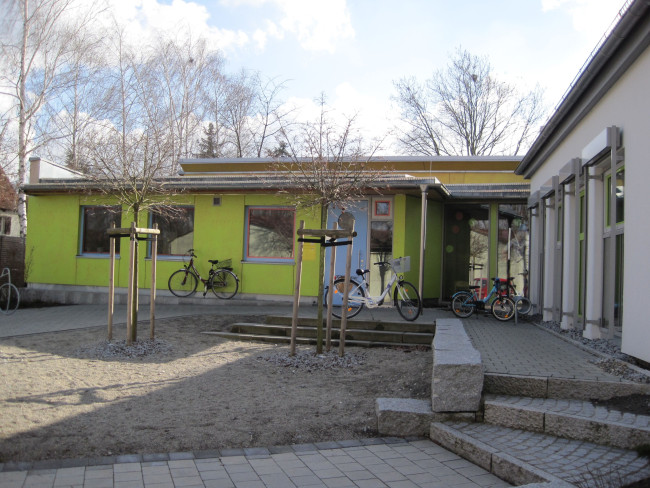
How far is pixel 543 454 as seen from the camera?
13.3 ft

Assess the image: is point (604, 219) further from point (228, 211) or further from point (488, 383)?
point (228, 211)

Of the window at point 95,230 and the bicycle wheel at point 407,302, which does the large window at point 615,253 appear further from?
the window at point 95,230

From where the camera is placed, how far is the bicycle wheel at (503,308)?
35.6 feet

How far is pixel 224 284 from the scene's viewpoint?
14172 millimetres

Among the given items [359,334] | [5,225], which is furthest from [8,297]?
[5,225]

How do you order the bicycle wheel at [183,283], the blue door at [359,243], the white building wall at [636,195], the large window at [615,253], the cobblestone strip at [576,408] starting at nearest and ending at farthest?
the cobblestone strip at [576,408] → the white building wall at [636,195] → the large window at [615,253] → the blue door at [359,243] → the bicycle wheel at [183,283]

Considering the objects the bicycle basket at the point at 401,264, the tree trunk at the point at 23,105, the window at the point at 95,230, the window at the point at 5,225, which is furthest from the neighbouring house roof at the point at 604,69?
the window at the point at 5,225

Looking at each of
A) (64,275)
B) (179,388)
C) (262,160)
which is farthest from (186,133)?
(179,388)

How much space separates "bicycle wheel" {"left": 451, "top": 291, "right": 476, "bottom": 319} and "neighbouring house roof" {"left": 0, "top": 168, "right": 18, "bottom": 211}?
Result: 2096 centimetres

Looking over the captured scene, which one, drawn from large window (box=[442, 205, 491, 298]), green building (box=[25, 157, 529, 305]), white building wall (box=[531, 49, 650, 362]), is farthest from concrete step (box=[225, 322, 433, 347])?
large window (box=[442, 205, 491, 298])

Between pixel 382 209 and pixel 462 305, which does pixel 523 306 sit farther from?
pixel 382 209

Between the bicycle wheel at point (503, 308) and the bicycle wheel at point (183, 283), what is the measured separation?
7081 mm

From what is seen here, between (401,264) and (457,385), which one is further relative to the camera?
(401,264)

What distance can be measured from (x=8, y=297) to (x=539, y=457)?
12.7m
